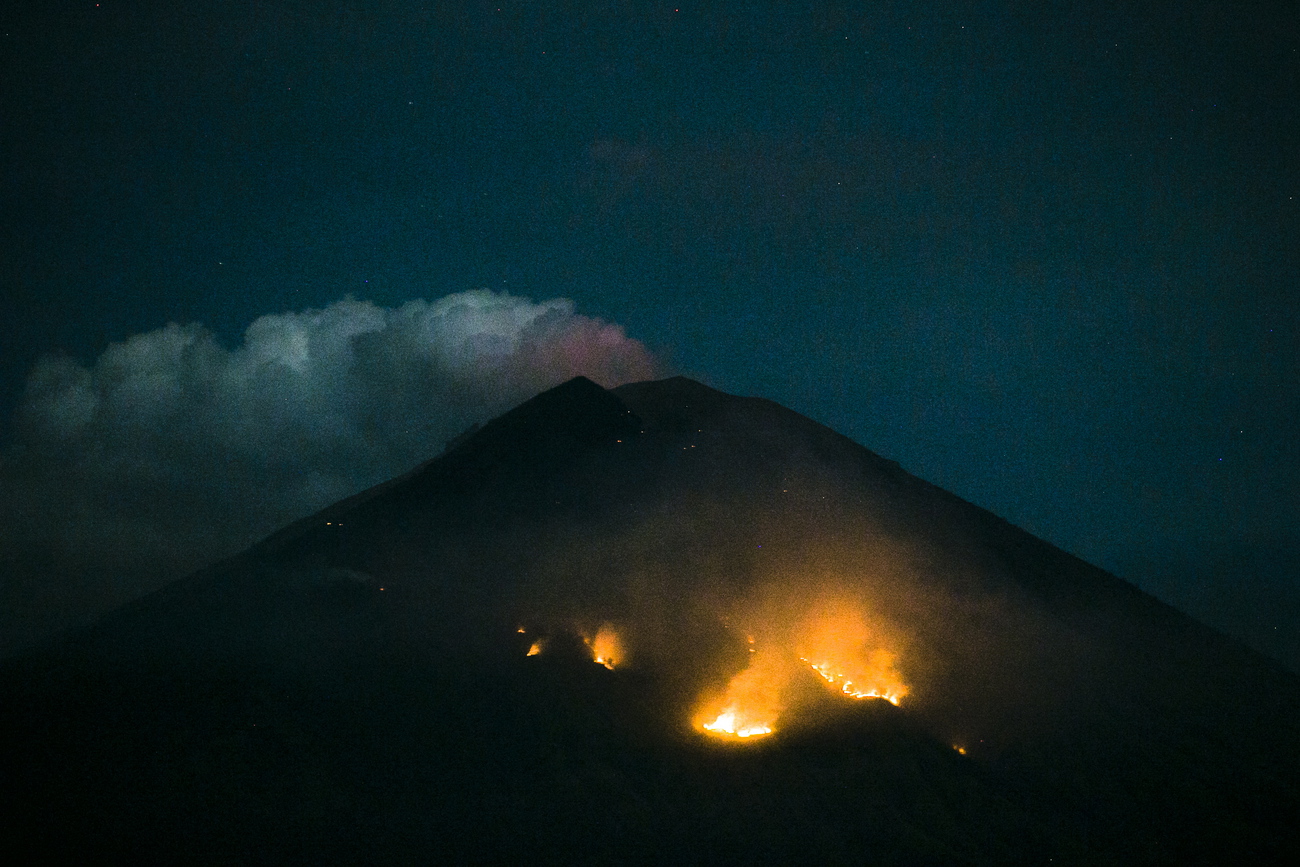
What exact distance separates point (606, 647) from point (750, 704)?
13.2m

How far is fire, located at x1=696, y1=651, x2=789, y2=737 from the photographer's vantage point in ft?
241

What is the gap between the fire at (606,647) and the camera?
3110 inches

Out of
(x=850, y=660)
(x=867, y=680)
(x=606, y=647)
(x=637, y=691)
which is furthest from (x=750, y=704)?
(x=850, y=660)

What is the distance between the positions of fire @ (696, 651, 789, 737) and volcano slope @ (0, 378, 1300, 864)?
32 centimetres

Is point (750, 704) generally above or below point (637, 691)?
above

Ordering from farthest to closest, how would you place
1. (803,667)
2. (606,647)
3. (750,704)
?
(803,667)
(606,647)
(750,704)

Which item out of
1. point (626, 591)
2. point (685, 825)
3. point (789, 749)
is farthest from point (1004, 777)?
point (626, 591)

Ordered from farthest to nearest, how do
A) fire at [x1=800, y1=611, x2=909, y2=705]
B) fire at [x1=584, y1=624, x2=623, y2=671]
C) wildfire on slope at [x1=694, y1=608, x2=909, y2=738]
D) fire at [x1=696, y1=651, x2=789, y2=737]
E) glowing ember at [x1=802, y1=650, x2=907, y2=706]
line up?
fire at [x1=800, y1=611, x2=909, y2=705], glowing ember at [x1=802, y1=650, x2=907, y2=706], fire at [x1=584, y1=624, x2=623, y2=671], wildfire on slope at [x1=694, y1=608, x2=909, y2=738], fire at [x1=696, y1=651, x2=789, y2=737]

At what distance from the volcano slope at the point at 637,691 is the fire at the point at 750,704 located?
32cm

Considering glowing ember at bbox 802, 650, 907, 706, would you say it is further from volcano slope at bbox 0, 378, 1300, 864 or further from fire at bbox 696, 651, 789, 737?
fire at bbox 696, 651, 789, 737

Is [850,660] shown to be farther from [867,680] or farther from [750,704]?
[750,704]

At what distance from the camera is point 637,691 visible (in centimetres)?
7544

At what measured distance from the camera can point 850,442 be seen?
128 meters

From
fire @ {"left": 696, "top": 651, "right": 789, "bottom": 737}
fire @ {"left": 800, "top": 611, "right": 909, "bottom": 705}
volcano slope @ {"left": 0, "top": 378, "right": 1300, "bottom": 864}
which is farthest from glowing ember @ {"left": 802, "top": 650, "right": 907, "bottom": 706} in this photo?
fire @ {"left": 696, "top": 651, "right": 789, "bottom": 737}
